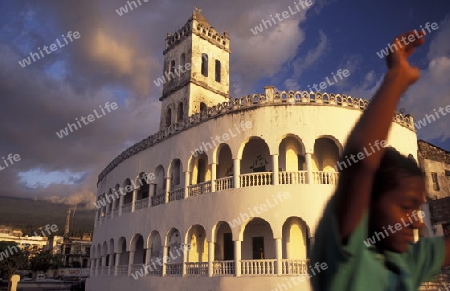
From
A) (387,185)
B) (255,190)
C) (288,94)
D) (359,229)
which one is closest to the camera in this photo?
(359,229)

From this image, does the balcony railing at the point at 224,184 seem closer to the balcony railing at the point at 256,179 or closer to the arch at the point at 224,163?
the balcony railing at the point at 256,179

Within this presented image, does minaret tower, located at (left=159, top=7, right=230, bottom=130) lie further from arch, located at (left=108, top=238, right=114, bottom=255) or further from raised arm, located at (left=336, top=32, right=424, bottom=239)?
raised arm, located at (left=336, top=32, right=424, bottom=239)

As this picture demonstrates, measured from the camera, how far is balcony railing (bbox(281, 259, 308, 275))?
1477 centimetres

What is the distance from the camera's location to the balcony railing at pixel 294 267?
1477cm

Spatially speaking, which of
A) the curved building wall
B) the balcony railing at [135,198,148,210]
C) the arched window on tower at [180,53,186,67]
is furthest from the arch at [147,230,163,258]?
the arched window on tower at [180,53,186,67]

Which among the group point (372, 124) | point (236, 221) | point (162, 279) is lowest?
point (162, 279)

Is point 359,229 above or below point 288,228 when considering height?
below

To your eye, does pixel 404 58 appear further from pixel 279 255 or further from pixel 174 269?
pixel 174 269

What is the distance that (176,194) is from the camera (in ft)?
64.0

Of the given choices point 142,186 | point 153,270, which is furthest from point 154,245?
point 142,186

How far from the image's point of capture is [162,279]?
60.2ft

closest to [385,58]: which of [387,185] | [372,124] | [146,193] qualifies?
[372,124]

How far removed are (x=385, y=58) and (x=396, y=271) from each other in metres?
0.86

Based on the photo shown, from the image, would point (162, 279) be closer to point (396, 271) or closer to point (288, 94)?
point (288, 94)
